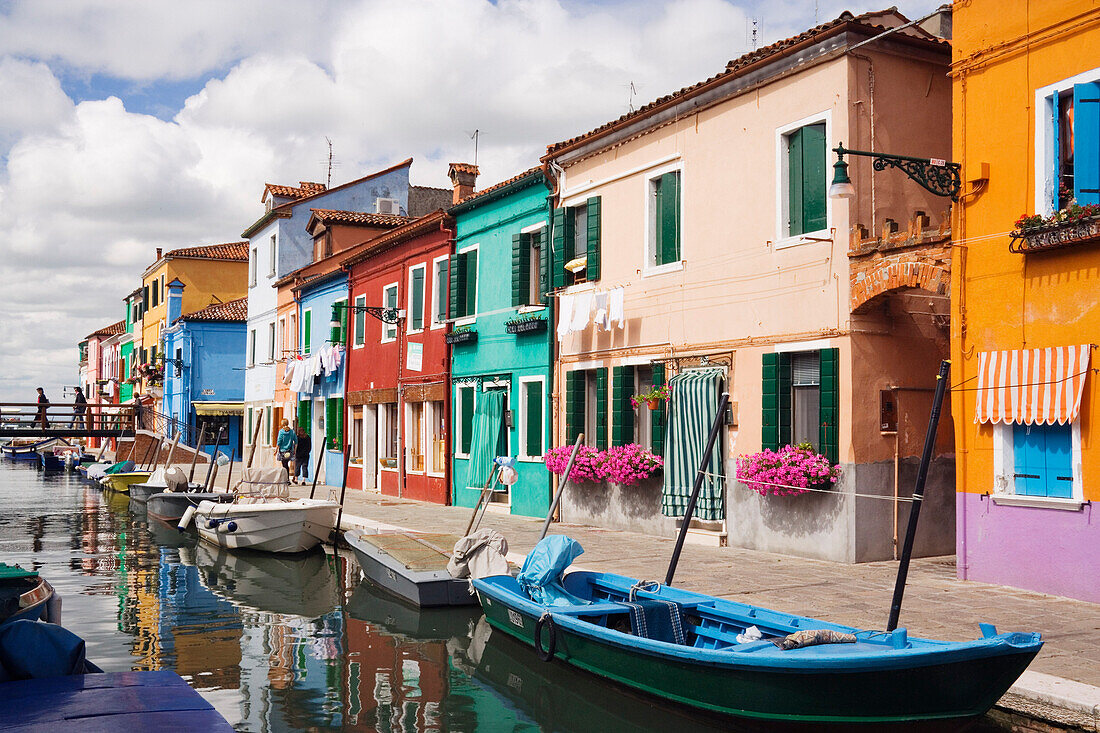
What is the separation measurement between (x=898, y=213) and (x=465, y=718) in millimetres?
8404

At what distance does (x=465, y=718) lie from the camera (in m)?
8.07

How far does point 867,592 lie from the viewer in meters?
10.4

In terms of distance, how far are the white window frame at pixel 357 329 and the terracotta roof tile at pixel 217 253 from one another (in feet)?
80.0

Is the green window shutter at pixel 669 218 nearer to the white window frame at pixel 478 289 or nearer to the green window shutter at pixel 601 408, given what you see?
the green window shutter at pixel 601 408

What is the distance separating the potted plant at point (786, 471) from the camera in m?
12.6

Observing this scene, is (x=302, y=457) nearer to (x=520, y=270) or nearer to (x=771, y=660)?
(x=520, y=270)

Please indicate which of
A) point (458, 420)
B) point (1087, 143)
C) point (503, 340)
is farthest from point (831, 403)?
point (458, 420)

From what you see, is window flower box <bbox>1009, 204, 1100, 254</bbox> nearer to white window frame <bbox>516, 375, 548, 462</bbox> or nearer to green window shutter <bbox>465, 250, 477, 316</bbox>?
white window frame <bbox>516, 375, 548, 462</bbox>

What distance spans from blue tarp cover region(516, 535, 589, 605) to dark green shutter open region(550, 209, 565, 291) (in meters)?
9.13

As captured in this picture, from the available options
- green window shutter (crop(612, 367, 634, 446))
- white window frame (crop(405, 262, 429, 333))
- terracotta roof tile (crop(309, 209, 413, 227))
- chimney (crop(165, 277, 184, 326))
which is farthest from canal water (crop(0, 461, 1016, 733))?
chimney (crop(165, 277, 184, 326))

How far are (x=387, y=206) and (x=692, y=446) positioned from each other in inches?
894

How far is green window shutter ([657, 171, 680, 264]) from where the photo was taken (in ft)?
51.8

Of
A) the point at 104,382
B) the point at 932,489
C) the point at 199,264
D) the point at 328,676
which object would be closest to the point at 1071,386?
the point at 932,489

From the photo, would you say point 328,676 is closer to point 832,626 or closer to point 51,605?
point 51,605
